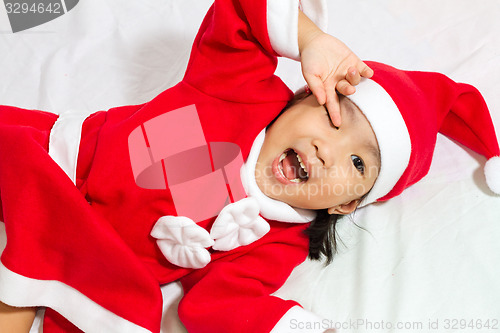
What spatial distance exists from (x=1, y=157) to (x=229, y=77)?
388 mm

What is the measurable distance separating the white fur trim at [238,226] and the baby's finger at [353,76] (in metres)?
0.24

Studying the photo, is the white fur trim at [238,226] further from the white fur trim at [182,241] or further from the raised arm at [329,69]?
the raised arm at [329,69]

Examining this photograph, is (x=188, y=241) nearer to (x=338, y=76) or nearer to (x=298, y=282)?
(x=298, y=282)

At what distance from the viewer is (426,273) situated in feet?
3.06

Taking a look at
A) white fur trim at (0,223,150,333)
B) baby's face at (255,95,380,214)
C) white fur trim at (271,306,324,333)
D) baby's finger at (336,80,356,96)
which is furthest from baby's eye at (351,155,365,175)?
white fur trim at (0,223,150,333)

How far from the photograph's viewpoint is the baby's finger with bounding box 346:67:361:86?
2.81ft

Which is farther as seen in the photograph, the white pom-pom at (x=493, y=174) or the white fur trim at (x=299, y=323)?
the white pom-pom at (x=493, y=174)

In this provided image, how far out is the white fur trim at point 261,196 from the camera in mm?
924

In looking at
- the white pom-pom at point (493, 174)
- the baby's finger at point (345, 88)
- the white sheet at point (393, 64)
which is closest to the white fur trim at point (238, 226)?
the white sheet at point (393, 64)

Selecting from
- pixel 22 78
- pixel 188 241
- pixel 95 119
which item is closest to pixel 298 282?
pixel 188 241

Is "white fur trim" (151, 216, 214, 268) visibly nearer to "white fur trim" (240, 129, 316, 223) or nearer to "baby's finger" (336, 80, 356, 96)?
"white fur trim" (240, 129, 316, 223)

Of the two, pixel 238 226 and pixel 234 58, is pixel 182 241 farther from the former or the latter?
pixel 234 58

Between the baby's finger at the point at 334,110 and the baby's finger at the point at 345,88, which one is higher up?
the baby's finger at the point at 345,88

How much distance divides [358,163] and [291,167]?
0.11 metres
